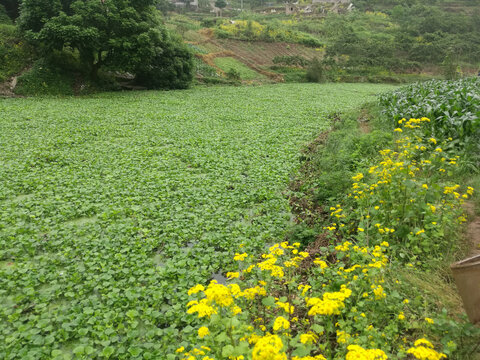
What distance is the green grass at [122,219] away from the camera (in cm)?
343

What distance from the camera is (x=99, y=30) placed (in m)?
16.4

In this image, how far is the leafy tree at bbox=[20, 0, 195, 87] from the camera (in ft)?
49.7

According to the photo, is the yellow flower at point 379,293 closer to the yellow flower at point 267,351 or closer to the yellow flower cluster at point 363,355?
the yellow flower cluster at point 363,355

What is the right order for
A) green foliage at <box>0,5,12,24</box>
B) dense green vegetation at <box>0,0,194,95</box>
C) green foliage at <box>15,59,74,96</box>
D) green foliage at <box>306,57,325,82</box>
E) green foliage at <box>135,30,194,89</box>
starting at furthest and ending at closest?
green foliage at <box>306,57,325,82</box> < green foliage at <box>0,5,12,24</box> < green foliage at <box>135,30,194,89</box> < green foliage at <box>15,59,74,96</box> < dense green vegetation at <box>0,0,194,95</box>

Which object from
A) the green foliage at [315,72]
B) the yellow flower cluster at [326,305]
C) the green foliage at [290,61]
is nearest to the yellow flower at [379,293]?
the yellow flower cluster at [326,305]

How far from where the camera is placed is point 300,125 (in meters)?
12.2

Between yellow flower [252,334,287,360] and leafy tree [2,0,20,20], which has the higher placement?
leafy tree [2,0,20,20]

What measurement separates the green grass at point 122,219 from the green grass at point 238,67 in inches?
697

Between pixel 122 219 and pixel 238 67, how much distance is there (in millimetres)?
27128

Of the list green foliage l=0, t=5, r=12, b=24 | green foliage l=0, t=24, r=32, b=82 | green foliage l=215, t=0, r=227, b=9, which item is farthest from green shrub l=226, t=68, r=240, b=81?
green foliage l=215, t=0, r=227, b=9

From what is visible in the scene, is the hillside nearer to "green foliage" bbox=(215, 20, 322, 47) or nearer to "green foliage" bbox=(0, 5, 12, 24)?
"green foliage" bbox=(215, 20, 322, 47)

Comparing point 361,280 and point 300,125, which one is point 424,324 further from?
point 300,125

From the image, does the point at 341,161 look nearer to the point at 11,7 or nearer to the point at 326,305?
the point at 326,305

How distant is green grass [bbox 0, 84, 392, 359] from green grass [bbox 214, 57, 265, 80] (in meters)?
17.7
